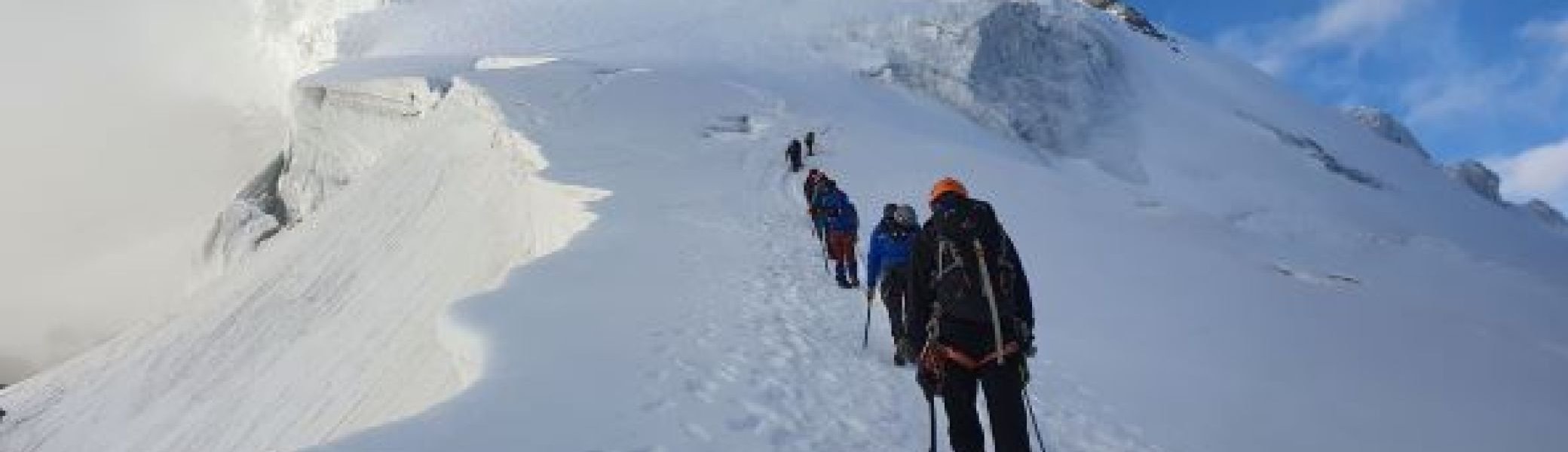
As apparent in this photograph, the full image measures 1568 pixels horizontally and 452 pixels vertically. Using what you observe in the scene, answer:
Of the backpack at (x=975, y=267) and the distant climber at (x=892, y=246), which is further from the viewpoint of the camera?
the distant climber at (x=892, y=246)

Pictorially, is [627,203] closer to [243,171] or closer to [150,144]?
[243,171]

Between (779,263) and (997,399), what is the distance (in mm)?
11169

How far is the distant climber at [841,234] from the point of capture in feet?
53.3

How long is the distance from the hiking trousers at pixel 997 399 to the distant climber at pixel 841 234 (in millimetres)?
9320

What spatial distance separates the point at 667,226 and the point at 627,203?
3.16m

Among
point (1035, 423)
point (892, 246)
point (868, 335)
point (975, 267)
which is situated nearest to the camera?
point (975, 267)

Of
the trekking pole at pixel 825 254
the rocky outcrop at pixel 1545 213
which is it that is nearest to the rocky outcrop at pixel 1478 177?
the rocky outcrop at pixel 1545 213

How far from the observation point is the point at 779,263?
17578 millimetres

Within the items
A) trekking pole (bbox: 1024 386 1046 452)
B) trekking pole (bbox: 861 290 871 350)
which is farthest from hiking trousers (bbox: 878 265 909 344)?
trekking pole (bbox: 1024 386 1046 452)

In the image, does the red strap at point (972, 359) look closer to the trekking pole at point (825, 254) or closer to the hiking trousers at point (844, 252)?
the hiking trousers at point (844, 252)

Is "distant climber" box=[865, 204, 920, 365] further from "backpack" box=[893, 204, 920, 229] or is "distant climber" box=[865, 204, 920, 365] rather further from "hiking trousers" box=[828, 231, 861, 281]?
"hiking trousers" box=[828, 231, 861, 281]

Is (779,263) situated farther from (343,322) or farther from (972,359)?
(972,359)

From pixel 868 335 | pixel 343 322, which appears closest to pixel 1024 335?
pixel 868 335

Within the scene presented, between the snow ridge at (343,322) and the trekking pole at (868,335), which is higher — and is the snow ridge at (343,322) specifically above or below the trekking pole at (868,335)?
below
